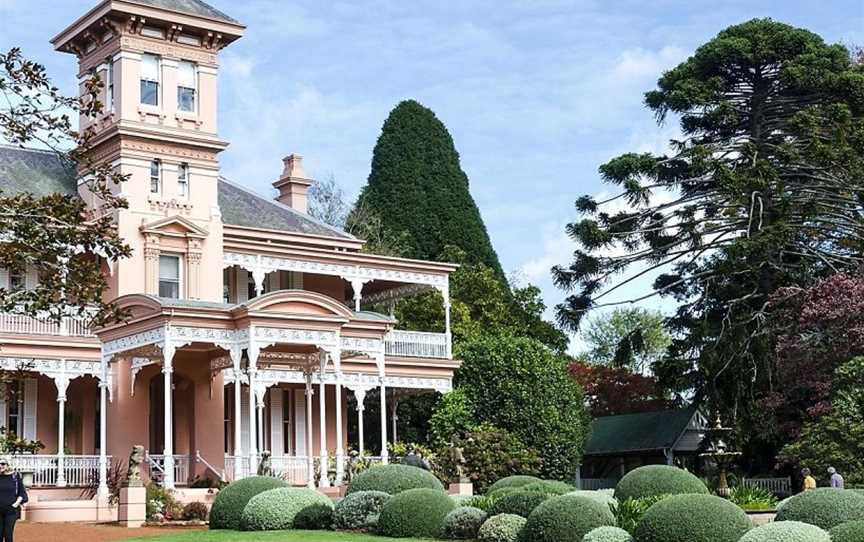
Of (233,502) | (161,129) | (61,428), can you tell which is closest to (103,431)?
(61,428)

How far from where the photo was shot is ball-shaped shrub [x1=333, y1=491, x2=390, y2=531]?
2375cm

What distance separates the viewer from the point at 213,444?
36594mm

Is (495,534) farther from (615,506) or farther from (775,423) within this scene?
(775,423)

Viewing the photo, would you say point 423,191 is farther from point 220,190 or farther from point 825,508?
point 825,508

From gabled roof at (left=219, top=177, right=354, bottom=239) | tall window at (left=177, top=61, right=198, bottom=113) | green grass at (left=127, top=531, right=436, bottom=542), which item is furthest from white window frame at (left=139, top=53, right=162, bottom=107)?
green grass at (left=127, top=531, right=436, bottom=542)

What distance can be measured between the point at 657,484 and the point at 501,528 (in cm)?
427

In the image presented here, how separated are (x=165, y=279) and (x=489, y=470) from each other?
35.5 feet

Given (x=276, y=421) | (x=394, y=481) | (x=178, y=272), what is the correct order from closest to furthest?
(x=394, y=481) → (x=178, y=272) → (x=276, y=421)

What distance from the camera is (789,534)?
1627 centimetres

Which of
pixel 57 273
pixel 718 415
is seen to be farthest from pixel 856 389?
pixel 57 273

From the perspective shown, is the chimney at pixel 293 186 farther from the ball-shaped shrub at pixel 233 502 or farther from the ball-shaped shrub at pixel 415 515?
the ball-shaped shrub at pixel 415 515

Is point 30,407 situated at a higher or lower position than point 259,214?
lower

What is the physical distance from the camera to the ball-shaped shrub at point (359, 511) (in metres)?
23.8

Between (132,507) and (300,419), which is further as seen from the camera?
(300,419)
